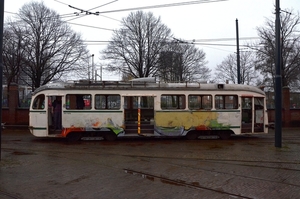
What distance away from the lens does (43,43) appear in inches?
1168

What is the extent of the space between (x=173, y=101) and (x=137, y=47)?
18906 mm

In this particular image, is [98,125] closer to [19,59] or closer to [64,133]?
[64,133]

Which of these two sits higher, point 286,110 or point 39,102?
point 39,102

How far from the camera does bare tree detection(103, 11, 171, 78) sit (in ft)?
113

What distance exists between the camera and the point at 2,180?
817cm

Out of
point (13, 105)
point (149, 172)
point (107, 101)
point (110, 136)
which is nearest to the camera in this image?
point (149, 172)

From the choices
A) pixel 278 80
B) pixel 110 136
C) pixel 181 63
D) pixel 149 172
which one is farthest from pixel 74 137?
pixel 181 63

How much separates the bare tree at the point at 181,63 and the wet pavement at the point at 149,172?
21.2 m

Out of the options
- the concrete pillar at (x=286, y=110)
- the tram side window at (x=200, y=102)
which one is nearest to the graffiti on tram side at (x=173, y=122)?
the tram side window at (x=200, y=102)

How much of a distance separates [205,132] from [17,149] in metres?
8.90

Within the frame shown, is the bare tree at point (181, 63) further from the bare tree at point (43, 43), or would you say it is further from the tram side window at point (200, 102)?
the tram side window at point (200, 102)

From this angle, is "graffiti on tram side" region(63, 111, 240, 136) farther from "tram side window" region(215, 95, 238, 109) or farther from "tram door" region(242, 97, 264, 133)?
"tram door" region(242, 97, 264, 133)

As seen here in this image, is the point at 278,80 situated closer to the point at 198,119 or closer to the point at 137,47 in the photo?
the point at 198,119

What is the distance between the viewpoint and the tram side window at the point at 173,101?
54.7 ft
